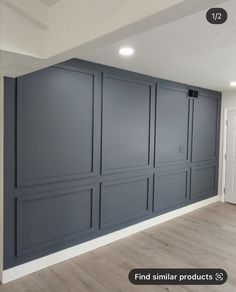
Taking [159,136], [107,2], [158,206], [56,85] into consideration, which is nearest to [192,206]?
[158,206]

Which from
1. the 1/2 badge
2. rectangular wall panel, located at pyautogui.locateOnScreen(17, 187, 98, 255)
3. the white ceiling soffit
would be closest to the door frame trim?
Result: the white ceiling soffit

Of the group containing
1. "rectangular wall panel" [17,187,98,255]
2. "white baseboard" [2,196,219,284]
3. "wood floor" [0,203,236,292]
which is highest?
"rectangular wall panel" [17,187,98,255]

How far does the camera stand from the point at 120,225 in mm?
3598

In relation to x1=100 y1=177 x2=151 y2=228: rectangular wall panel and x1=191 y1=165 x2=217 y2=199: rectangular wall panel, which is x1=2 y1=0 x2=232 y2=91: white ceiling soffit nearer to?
x1=100 y1=177 x2=151 y2=228: rectangular wall panel

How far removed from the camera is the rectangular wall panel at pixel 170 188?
417 centimetres

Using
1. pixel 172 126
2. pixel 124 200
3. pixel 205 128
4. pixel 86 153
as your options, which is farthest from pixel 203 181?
pixel 86 153

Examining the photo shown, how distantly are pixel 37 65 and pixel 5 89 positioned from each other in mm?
638

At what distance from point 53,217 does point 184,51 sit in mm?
2321

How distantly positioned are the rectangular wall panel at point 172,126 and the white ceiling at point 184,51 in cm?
39

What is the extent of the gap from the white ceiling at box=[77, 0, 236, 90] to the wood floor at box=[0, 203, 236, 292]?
7.25 feet

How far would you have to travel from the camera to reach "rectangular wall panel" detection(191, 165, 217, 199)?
194 inches

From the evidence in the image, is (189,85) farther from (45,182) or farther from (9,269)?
(9,269)

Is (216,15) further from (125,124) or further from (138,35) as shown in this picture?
(125,124)

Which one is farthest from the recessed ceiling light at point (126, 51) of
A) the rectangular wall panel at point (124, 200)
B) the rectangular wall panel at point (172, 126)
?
the rectangular wall panel at point (124, 200)
